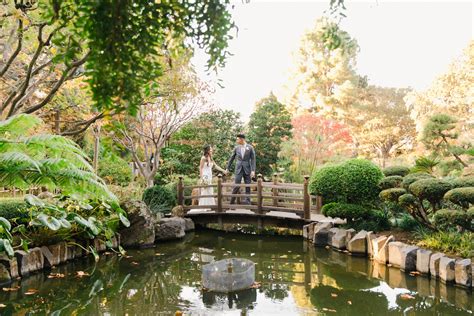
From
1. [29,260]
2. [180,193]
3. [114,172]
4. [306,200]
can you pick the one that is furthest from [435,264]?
[114,172]

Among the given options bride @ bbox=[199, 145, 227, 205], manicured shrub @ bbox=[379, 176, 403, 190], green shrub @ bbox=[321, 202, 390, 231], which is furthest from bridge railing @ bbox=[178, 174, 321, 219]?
manicured shrub @ bbox=[379, 176, 403, 190]

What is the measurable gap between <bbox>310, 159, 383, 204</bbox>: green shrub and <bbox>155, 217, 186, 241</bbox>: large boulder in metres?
2.89

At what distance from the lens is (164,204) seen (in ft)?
32.7

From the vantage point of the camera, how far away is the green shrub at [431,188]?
6680 millimetres

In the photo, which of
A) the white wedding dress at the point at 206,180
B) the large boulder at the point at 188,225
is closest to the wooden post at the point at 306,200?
the white wedding dress at the point at 206,180

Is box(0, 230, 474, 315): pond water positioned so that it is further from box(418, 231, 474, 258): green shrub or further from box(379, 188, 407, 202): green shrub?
box(379, 188, 407, 202): green shrub

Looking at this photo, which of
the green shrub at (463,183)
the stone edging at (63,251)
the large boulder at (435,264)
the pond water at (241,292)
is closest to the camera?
the pond water at (241,292)

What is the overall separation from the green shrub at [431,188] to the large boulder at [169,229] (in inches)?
Result: 182

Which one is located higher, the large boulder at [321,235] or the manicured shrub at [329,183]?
the manicured shrub at [329,183]

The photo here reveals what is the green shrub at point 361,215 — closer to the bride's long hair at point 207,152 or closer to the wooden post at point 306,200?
the wooden post at point 306,200

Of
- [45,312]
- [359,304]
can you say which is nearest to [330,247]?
[359,304]

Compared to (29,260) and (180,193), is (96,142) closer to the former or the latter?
(180,193)

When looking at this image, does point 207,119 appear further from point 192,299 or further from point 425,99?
point 192,299

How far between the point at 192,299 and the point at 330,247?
3.64 m
